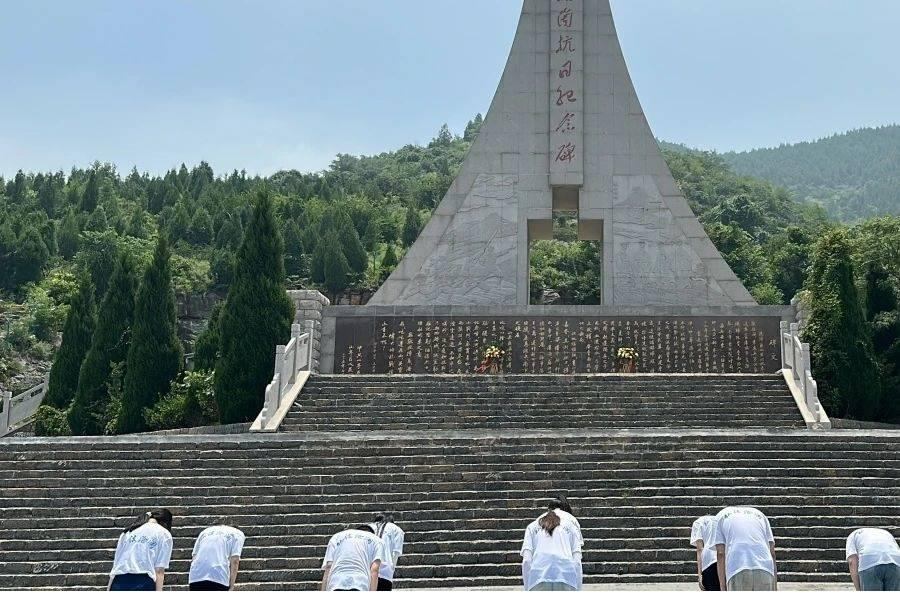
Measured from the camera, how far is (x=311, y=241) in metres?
38.2

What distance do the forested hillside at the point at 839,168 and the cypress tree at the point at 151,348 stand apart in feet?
275

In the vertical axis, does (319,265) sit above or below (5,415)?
above

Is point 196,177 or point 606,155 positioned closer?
point 606,155

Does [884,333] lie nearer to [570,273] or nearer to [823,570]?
[823,570]

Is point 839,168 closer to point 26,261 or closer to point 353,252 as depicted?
point 353,252

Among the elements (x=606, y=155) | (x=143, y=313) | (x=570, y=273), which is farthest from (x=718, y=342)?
(x=570, y=273)

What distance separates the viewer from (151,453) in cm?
1008

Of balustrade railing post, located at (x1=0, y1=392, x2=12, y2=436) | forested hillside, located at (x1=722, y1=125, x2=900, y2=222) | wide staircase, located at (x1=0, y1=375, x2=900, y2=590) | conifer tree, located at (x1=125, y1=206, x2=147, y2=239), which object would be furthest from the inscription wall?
forested hillside, located at (x1=722, y1=125, x2=900, y2=222)

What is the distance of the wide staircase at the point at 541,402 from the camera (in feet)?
40.9

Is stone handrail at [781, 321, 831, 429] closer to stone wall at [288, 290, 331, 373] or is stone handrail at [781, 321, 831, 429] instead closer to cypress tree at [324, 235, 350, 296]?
stone wall at [288, 290, 331, 373]

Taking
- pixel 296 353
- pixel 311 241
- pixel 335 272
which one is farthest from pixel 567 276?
pixel 296 353

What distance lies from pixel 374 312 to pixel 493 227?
2.86 m

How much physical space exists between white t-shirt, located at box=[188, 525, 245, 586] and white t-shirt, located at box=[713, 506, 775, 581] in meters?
2.22

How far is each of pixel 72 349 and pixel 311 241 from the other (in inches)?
752
